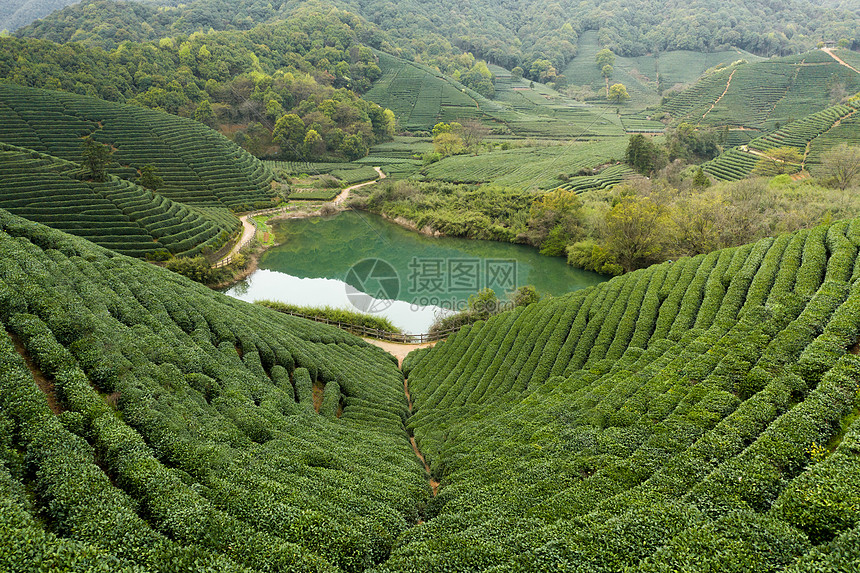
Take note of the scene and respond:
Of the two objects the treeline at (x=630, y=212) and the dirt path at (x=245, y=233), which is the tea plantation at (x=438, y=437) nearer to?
the treeline at (x=630, y=212)

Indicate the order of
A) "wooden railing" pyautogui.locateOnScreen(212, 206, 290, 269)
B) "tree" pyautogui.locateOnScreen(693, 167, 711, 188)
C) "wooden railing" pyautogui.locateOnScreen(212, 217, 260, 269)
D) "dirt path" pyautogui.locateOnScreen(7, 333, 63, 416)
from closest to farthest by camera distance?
"dirt path" pyautogui.locateOnScreen(7, 333, 63, 416) < "wooden railing" pyautogui.locateOnScreen(212, 217, 260, 269) < "wooden railing" pyautogui.locateOnScreen(212, 206, 290, 269) < "tree" pyautogui.locateOnScreen(693, 167, 711, 188)

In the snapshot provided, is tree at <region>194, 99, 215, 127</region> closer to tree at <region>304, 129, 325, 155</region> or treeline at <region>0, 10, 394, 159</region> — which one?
treeline at <region>0, 10, 394, 159</region>

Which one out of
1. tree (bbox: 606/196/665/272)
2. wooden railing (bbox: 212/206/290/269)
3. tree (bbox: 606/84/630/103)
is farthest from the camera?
tree (bbox: 606/84/630/103)

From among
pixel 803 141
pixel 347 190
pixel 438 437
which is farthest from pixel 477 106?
pixel 438 437

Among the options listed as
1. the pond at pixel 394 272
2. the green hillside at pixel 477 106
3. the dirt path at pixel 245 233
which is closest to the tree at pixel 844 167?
the pond at pixel 394 272

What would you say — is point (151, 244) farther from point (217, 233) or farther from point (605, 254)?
point (605, 254)

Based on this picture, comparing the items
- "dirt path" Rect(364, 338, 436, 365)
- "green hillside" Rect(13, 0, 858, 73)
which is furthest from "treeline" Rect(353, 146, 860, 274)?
"green hillside" Rect(13, 0, 858, 73)

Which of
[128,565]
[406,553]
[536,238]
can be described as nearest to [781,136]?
[536,238]
